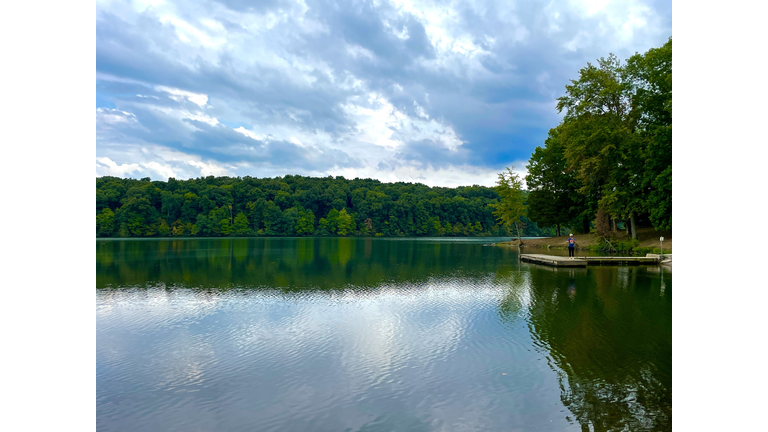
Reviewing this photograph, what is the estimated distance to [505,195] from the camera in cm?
5619

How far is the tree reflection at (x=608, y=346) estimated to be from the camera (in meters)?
5.50

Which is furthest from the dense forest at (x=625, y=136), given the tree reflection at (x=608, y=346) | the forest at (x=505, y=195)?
the tree reflection at (x=608, y=346)

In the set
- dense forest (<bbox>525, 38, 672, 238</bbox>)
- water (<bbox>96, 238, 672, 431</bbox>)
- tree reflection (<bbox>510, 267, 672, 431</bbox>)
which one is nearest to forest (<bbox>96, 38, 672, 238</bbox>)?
dense forest (<bbox>525, 38, 672, 238</bbox>)

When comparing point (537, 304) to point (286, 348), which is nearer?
point (286, 348)

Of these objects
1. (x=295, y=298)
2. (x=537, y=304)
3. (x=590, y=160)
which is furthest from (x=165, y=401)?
(x=590, y=160)

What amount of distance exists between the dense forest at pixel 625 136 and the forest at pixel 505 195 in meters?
0.10

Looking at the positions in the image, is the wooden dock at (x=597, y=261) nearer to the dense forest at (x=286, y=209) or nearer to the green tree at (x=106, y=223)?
the dense forest at (x=286, y=209)

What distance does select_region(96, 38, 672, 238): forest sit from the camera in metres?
33.1

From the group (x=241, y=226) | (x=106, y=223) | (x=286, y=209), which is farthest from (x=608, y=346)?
(x=286, y=209)

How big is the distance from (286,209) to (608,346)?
102 m

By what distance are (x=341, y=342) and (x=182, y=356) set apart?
2986mm
